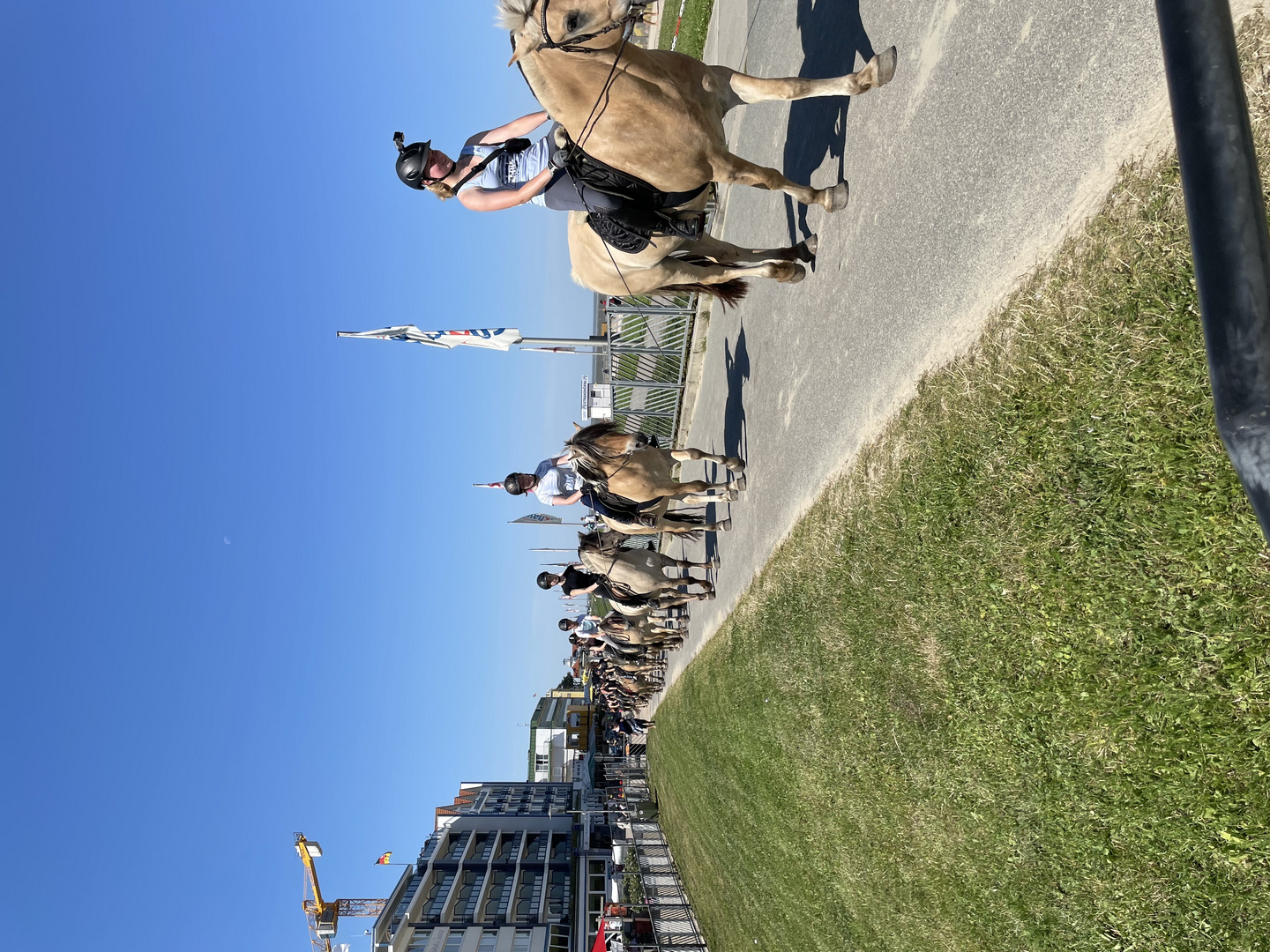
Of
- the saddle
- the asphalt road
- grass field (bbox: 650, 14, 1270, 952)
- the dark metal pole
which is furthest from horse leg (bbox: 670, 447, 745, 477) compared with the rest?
the dark metal pole

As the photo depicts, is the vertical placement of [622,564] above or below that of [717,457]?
below

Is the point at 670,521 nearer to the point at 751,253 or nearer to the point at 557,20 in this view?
the point at 751,253

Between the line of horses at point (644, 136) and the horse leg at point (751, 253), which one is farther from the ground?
the horse leg at point (751, 253)

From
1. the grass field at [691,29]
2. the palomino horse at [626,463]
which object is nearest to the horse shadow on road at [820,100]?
the palomino horse at [626,463]

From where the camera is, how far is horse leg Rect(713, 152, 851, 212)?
527 cm

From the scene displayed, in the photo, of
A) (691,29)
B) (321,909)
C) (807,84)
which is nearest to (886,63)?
(807,84)

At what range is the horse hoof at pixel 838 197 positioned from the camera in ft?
18.7

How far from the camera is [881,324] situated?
5145mm

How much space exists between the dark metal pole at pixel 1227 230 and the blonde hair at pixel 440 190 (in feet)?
16.9

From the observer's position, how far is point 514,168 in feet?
17.9

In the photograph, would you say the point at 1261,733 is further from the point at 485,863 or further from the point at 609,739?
the point at 609,739

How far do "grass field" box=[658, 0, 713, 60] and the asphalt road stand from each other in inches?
157

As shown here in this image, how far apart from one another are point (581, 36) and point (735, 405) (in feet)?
22.8

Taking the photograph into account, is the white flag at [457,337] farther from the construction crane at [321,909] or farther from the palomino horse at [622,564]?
the construction crane at [321,909]
